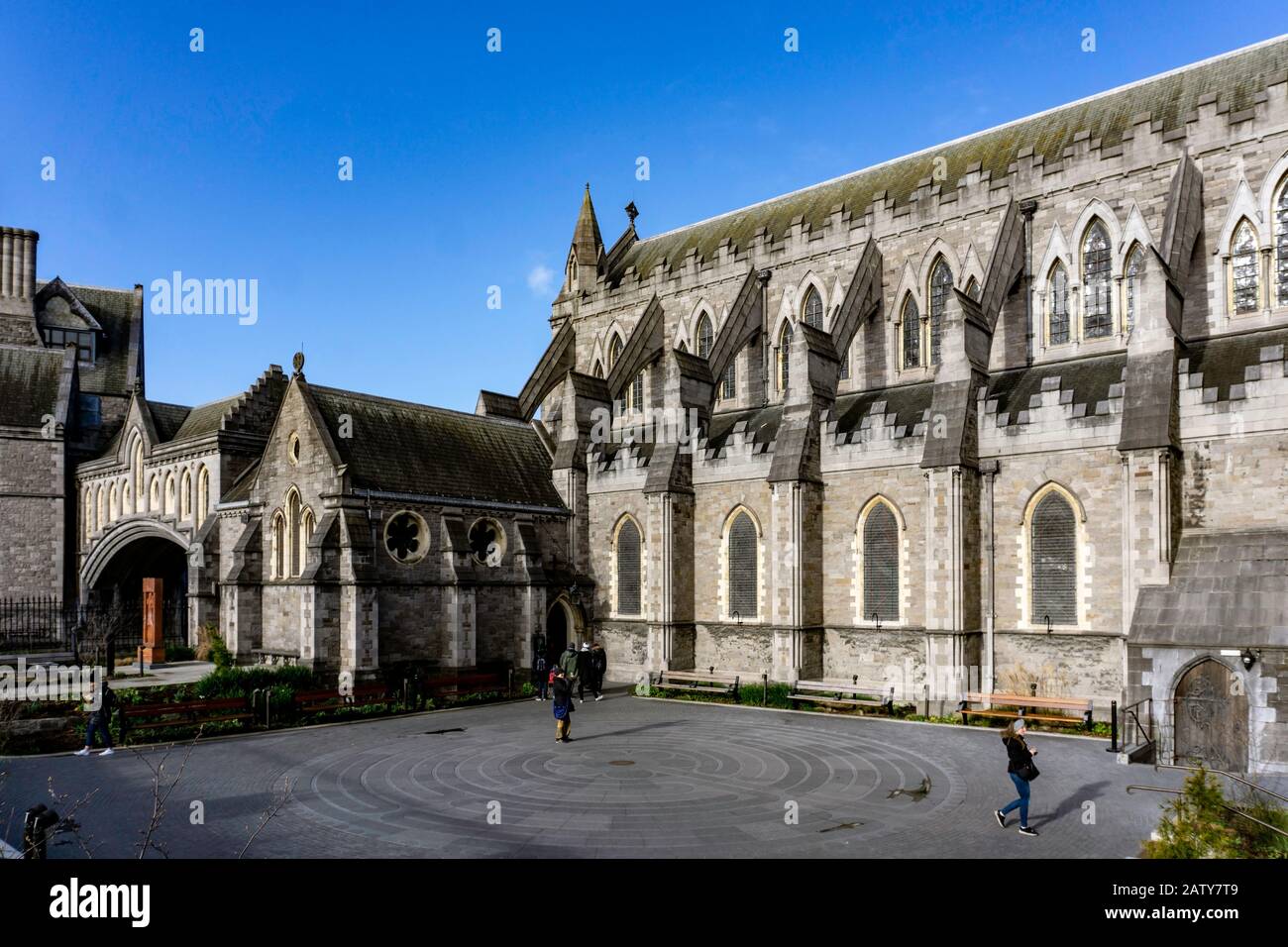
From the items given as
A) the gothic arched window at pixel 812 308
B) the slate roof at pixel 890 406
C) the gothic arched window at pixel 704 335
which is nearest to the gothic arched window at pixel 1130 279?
the slate roof at pixel 890 406

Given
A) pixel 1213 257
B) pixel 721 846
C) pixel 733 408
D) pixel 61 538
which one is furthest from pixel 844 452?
pixel 61 538

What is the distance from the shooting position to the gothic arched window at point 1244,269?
24.6 metres

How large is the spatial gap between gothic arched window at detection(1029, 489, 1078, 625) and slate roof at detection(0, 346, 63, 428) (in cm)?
4220

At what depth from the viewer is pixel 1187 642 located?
58.0ft

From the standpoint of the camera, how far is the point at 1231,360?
23391 mm

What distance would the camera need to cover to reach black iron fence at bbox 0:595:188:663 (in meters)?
37.7

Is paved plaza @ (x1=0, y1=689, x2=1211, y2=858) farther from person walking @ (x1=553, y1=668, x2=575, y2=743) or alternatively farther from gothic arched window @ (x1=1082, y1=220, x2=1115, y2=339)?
gothic arched window @ (x1=1082, y1=220, x2=1115, y2=339)

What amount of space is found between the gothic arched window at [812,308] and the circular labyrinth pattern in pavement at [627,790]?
16839 millimetres

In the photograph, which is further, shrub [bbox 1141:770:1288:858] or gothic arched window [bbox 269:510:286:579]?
gothic arched window [bbox 269:510:286:579]

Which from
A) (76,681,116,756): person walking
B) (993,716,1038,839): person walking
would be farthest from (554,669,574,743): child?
(993,716,1038,839): person walking

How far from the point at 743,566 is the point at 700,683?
3930 mm

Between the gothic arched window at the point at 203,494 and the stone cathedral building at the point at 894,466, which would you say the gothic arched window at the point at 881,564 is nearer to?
the stone cathedral building at the point at 894,466

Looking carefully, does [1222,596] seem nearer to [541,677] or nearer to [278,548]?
[541,677]
